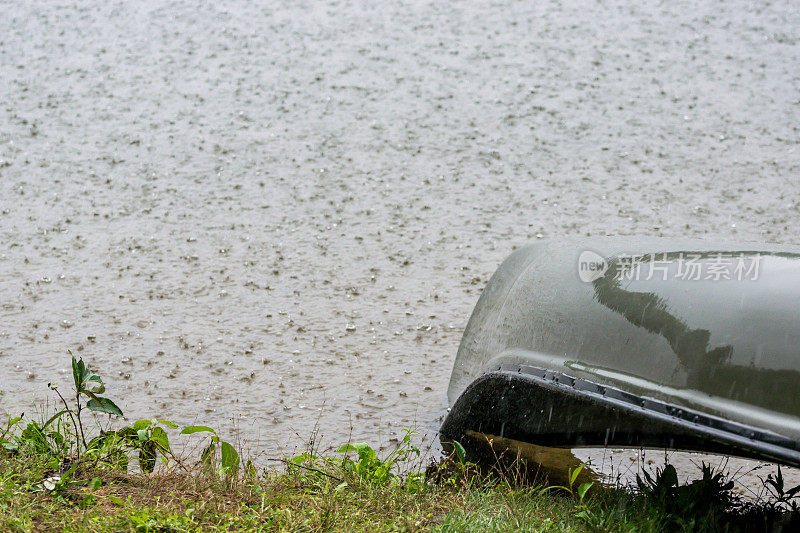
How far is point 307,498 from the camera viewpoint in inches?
86.3

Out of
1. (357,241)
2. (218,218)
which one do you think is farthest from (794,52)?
(218,218)

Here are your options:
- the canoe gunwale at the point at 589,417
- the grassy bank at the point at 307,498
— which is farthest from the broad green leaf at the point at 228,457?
the canoe gunwale at the point at 589,417

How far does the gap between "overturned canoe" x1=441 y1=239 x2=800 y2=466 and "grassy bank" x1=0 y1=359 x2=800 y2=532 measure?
22cm

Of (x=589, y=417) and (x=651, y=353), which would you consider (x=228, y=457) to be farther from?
(x=651, y=353)

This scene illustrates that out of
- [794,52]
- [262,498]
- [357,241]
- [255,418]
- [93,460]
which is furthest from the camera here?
[794,52]

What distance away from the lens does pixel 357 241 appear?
494 cm

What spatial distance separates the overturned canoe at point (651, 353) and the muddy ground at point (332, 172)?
89cm

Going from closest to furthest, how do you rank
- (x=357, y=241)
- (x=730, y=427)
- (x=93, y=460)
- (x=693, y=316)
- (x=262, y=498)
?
(x=730, y=427)
(x=693, y=316)
(x=262, y=498)
(x=93, y=460)
(x=357, y=241)

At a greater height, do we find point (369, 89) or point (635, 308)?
point (369, 89)

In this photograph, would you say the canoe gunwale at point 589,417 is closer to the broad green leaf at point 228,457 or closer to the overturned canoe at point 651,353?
the overturned canoe at point 651,353

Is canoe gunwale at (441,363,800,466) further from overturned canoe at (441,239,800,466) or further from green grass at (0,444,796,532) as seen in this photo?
green grass at (0,444,796,532)

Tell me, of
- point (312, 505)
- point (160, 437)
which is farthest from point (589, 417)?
point (160, 437)

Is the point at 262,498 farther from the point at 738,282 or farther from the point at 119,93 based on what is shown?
the point at 119,93

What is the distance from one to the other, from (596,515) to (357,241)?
3049 millimetres
